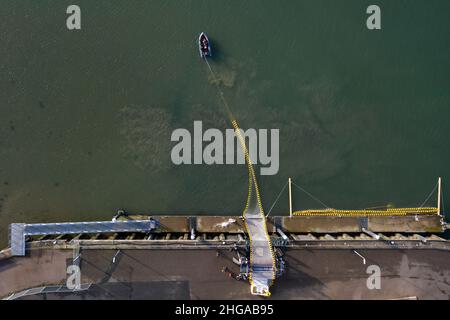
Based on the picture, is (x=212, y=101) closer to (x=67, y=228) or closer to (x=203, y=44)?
(x=203, y=44)

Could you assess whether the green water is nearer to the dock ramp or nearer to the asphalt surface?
the dock ramp

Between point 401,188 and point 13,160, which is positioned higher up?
point 13,160

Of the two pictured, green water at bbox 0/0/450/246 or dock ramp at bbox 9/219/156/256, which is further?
green water at bbox 0/0/450/246

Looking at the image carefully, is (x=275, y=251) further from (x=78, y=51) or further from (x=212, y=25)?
(x=78, y=51)

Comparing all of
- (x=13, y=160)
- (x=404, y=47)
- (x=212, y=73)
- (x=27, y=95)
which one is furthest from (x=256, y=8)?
(x=13, y=160)

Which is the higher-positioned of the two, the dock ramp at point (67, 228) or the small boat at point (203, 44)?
the small boat at point (203, 44)

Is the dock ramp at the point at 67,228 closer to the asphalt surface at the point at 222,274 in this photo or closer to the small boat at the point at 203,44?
the asphalt surface at the point at 222,274

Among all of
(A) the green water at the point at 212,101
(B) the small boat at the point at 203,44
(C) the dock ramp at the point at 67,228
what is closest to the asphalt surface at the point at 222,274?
(C) the dock ramp at the point at 67,228

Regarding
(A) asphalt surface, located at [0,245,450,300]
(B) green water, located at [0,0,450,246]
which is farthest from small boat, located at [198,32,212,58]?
(A) asphalt surface, located at [0,245,450,300]
